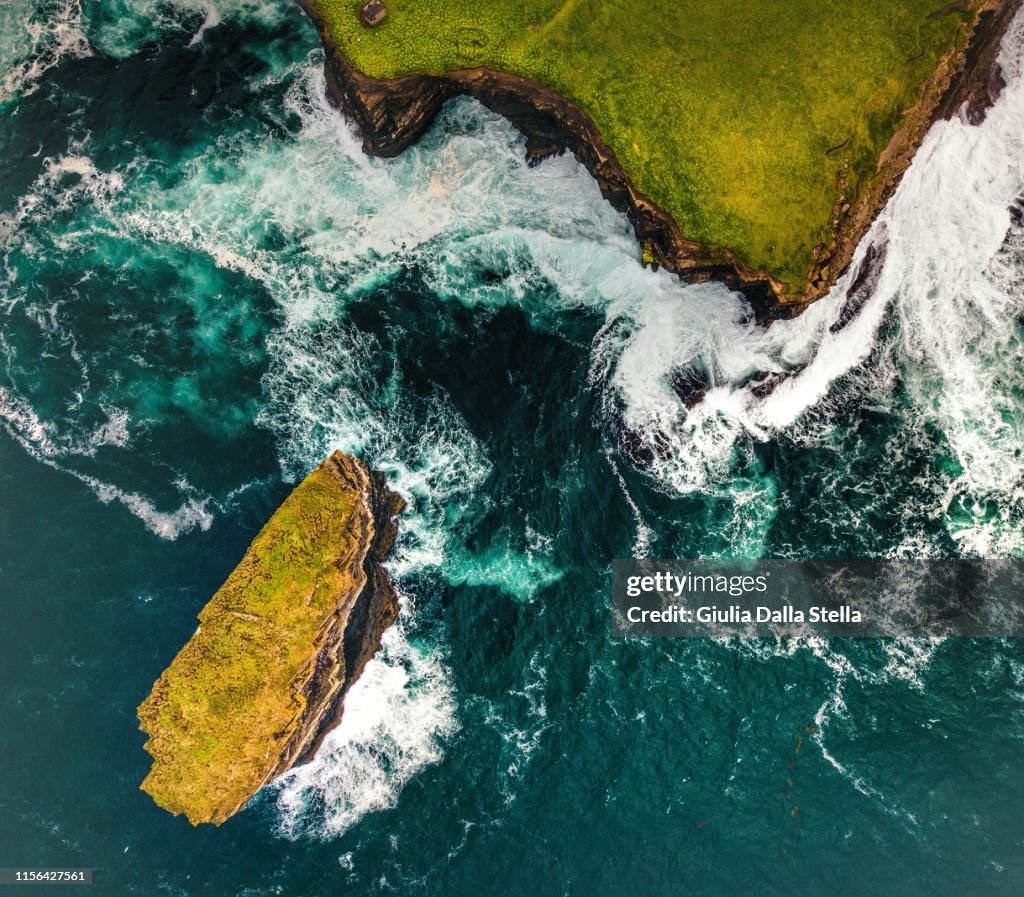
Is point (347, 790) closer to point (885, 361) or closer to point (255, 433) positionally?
point (255, 433)

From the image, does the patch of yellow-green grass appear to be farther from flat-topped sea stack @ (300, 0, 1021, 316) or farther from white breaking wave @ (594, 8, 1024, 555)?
flat-topped sea stack @ (300, 0, 1021, 316)

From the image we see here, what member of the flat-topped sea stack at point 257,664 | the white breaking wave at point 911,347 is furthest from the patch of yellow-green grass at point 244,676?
the white breaking wave at point 911,347

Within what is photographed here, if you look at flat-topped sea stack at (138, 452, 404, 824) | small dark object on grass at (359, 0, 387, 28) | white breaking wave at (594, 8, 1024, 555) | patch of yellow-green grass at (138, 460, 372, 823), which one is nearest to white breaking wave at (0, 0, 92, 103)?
small dark object on grass at (359, 0, 387, 28)

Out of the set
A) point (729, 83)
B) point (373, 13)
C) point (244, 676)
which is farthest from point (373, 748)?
point (729, 83)

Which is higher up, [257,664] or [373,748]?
[257,664]

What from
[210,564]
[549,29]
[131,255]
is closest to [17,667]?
[210,564]

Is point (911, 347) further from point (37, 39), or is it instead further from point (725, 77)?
point (37, 39)

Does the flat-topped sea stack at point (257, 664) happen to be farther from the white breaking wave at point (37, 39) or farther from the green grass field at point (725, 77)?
the white breaking wave at point (37, 39)
